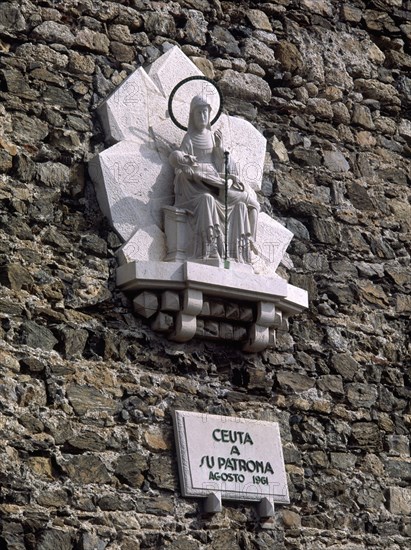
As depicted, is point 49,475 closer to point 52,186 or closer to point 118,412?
point 118,412

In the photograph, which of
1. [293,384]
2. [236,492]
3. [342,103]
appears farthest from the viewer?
[342,103]

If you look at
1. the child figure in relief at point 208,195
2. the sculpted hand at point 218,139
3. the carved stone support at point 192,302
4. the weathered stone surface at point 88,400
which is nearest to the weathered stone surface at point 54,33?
the child figure in relief at point 208,195

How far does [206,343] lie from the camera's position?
7504mm

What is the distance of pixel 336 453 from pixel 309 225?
126 cm

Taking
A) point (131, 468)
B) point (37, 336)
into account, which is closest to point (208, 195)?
point (37, 336)

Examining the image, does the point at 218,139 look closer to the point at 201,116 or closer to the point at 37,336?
the point at 201,116

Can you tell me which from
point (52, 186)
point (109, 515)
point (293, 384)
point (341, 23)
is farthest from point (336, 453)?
point (341, 23)

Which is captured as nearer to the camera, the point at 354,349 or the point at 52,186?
the point at 52,186

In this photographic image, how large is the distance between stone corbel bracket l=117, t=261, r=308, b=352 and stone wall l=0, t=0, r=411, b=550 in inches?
3.7

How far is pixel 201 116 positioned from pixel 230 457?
1.72 m

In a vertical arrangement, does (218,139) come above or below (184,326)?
above

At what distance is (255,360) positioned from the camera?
7.65 meters

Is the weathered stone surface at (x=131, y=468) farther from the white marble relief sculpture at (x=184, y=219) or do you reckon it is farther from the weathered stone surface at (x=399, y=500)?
the weathered stone surface at (x=399, y=500)

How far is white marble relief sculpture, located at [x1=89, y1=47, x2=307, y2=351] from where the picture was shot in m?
7.30
